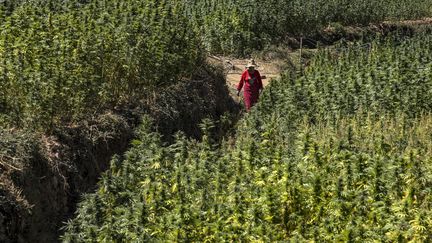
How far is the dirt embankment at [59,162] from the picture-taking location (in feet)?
31.6

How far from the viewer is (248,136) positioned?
11422 mm

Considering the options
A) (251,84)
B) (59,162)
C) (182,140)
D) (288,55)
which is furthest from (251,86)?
(288,55)

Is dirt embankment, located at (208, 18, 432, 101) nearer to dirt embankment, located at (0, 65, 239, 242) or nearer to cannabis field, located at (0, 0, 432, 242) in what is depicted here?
cannabis field, located at (0, 0, 432, 242)

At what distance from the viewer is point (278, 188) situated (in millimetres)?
8516

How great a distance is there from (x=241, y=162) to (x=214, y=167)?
1.17ft

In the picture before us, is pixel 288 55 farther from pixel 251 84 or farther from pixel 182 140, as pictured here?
pixel 182 140

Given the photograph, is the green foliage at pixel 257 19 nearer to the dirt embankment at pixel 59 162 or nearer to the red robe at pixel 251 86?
the red robe at pixel 251 86

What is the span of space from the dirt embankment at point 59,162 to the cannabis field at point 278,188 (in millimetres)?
1074

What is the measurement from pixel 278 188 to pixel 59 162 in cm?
372

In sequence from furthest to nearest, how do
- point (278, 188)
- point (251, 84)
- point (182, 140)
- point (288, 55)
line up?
point (288, 55)
point (251, 84)
point (182, 140)
point (278, 188)

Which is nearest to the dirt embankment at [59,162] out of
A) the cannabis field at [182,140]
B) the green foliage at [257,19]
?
the cannabis field at [182,140]

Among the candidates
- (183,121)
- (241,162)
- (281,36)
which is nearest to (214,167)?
(241,162)

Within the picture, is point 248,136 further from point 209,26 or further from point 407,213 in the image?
point 209,26

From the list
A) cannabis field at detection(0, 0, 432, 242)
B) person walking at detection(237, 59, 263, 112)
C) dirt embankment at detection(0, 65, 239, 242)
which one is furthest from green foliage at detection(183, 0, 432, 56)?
dirt embankment at detection(0, 65, 239, 242)
